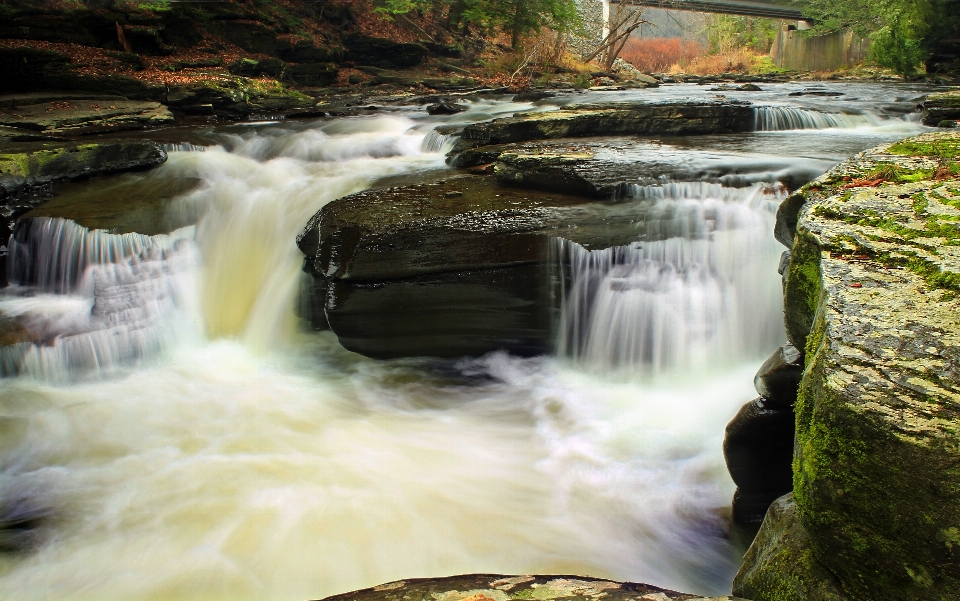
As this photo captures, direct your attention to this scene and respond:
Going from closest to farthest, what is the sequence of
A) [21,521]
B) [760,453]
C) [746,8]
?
[760,453], [21,521], [746,8]

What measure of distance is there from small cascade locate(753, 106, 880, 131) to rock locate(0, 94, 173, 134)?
9.96 m

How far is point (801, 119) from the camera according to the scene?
930cm

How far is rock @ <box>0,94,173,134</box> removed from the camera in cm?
986

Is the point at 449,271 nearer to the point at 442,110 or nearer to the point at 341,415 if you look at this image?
the point at 341,415

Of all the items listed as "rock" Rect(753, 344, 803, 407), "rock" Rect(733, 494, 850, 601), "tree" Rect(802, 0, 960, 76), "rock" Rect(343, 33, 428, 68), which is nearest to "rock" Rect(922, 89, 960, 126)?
"rock" Rect(753, 344, 803, 407)

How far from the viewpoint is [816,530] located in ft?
5.64

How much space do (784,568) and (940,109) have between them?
973cm

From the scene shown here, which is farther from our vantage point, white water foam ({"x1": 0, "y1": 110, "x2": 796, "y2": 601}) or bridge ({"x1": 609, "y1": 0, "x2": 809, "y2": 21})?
bridge ({"x1": 609, "y1": 0, "x2": 809, "y2": 21})

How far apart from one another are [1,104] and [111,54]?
4.31 metres

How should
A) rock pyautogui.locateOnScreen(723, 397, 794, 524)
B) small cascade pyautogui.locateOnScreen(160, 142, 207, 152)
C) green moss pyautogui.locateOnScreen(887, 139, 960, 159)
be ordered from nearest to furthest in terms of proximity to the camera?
rock pyautogui.locateOnScreen(723, 397, 794, 524) → green moss pyautogui.locateOnScreen(887, 139, 960, 159) → small cascade pyautogui.locateOnScreen(160, 142, 207, 152)

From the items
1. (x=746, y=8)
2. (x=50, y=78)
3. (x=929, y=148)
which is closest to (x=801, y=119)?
(x=929, y=148)

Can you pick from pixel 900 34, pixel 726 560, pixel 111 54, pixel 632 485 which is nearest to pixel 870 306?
pixel 726 560

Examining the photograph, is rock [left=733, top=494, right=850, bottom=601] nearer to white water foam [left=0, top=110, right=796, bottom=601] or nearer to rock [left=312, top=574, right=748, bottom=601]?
rock [left=312, top=574, right=748, bottom=601]

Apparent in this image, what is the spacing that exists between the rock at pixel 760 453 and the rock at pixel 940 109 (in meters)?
8.31
